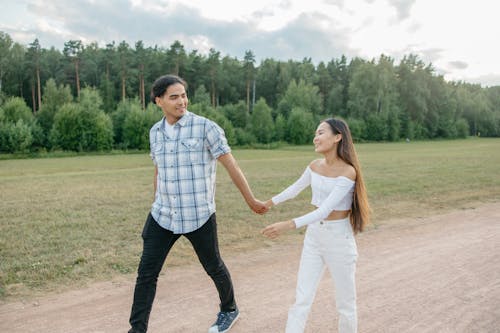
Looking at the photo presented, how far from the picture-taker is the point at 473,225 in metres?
8.57

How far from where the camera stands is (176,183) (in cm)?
355

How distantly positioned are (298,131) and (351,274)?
6631cm

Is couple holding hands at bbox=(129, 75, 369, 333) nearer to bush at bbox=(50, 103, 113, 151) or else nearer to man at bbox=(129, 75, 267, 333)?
man at bbox=(129, 75, 267, 333)

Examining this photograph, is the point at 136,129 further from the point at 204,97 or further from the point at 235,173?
the point at 235,173

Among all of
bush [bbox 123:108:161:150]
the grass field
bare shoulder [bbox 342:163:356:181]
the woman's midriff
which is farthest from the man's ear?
bush [bbox 123:108:161:150]

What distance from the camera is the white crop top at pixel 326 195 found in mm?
3137

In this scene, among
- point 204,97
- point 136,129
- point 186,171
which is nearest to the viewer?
point 186,171

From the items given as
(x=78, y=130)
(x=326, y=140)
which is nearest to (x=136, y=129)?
(x=78, y=130)

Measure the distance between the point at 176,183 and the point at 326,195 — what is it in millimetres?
1262

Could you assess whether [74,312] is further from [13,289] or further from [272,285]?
[272,285]

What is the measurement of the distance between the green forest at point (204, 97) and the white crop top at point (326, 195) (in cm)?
5190

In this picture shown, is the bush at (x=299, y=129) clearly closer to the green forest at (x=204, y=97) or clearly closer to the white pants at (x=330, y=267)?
the green forest at (x=204, y=97)

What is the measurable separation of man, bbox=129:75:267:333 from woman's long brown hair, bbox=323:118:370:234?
89 centimetres

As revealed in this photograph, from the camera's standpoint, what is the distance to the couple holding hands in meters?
3.25
